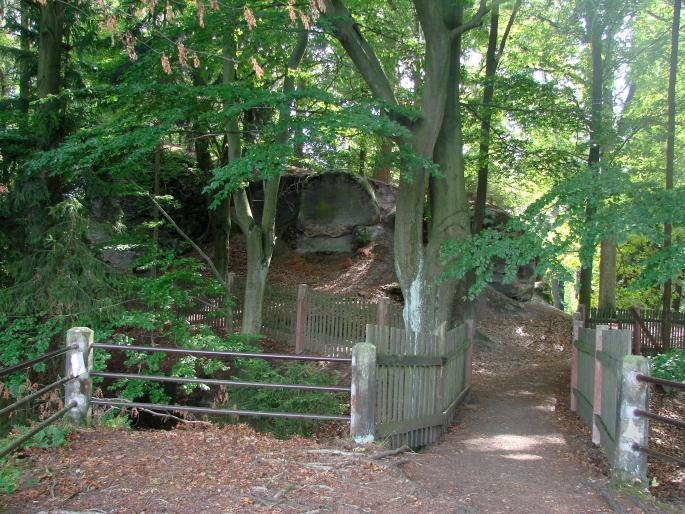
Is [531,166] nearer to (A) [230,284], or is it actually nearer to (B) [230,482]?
(A) [230,284]

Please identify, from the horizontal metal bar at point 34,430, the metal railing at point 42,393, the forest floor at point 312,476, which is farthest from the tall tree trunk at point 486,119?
the horizontal metal bar at point 34,430

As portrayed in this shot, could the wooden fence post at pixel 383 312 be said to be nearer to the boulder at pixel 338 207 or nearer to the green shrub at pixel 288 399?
the green shrub at pixel 288 399

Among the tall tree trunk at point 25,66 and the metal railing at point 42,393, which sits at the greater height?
the tall tree trunk at point 25,66

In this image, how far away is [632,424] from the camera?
532 centimetres

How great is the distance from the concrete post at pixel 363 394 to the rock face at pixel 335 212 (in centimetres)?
1436

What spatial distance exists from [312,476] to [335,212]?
16.1 meters

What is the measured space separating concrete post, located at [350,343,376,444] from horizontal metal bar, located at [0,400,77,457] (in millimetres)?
2851

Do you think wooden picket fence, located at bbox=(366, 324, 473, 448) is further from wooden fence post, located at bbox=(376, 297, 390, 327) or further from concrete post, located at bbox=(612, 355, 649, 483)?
wooden fence post, located at bbox=(376, 297, 390, 327)

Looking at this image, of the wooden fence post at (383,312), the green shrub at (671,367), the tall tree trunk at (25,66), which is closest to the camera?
the green shrub at (671,367)

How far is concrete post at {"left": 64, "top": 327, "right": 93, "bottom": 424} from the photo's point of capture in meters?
6.08

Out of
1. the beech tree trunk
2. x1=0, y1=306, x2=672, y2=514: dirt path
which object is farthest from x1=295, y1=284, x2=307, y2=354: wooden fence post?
x1=0, y1=306, x2=672, y2=514: dirt path

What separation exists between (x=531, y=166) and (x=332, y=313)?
6.02m

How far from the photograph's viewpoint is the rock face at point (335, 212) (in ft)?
66.6

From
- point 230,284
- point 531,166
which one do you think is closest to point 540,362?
point 531,166
